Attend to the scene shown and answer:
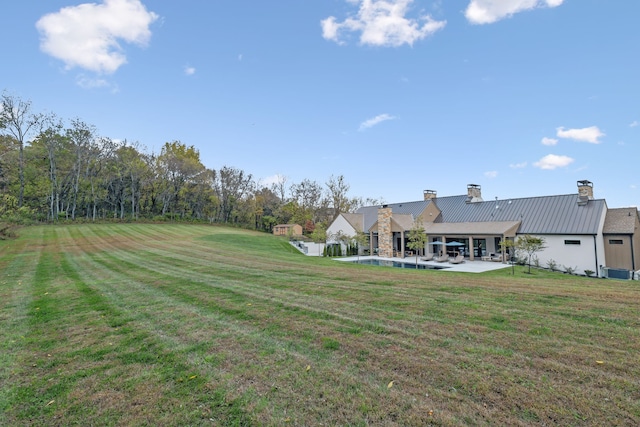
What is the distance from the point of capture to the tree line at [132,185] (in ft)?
103

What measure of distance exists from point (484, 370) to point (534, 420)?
889mm

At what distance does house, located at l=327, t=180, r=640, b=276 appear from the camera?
1691 cm

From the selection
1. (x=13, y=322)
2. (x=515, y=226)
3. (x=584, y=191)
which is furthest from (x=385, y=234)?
(x=13, y=322)

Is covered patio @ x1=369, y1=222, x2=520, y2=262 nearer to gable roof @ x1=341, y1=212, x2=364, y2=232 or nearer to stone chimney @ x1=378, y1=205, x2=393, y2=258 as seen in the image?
stone chimney @ x1=378, y1=205, x2=393, y2=258

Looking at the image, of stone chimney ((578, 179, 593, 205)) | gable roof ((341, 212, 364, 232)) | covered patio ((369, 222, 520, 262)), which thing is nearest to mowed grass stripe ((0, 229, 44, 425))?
covered patio ((369, 222, 520, 262))

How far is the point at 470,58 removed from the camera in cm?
1662

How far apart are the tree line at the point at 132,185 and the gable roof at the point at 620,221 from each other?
20.3m

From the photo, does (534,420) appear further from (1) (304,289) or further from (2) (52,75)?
(2) (52,75)

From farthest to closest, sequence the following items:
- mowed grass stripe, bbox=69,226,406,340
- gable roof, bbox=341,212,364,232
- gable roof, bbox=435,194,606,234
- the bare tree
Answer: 1. gable roof, bbox=341,212,364,232
2. the bare tree
3. gable roof, bbox=435,194,606,234
4. mowed grass stripe, bbox=69,226,406,340

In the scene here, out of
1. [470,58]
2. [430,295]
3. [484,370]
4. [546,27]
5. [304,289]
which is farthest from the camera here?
[470,58]

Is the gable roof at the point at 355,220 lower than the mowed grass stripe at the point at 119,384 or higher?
higher

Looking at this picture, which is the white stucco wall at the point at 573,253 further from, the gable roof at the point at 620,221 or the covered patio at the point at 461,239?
the covered patio at the point at 461,239

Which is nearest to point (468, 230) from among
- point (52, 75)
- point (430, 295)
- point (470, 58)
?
point (470, 58)

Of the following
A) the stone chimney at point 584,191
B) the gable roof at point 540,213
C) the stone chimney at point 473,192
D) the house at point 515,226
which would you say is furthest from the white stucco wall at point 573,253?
the stone chimney at point 473,192
